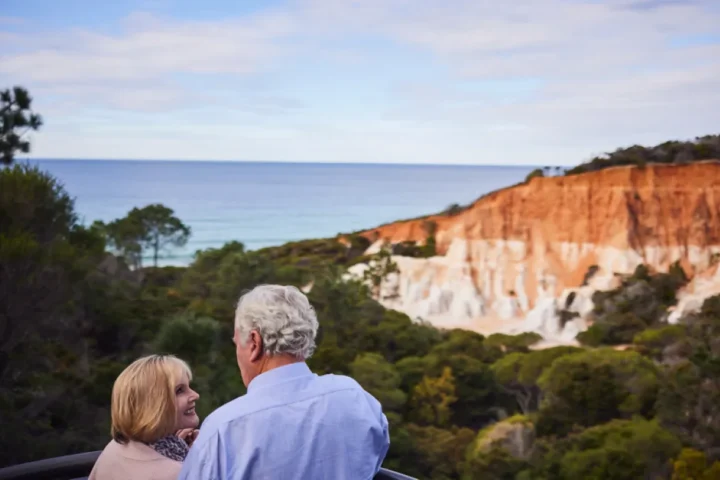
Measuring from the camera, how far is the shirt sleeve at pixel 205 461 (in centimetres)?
125

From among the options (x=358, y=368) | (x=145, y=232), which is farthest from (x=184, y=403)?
(x=145, y=232)

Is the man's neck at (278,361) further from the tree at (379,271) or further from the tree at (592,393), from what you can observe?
the tree at (379,271)

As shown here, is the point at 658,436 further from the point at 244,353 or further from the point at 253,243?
the point at 253,243

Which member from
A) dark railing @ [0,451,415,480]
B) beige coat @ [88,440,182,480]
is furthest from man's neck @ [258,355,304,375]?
dark railing @ [0,451,415,480]

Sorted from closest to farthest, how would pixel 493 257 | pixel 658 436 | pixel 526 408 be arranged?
pixel 658 436 → pixel 526 408 → pixel 493 257

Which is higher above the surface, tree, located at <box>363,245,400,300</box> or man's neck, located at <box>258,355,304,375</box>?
man's neck, located at <box>258,355,304,375</box>

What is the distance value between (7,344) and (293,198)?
67.9 meters

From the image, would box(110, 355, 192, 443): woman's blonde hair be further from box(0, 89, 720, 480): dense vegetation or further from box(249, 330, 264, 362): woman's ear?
box(0, 89, 720, 480): dense vegetation

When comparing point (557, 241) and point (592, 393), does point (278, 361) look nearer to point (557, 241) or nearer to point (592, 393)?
point (592, 393)

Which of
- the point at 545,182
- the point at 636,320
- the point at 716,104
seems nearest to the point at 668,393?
the point at 636,320

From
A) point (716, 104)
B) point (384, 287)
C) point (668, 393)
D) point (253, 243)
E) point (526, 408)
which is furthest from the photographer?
point (253, 243)

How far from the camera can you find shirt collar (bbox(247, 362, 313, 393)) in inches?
51.7

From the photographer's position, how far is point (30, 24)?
17.4 meters

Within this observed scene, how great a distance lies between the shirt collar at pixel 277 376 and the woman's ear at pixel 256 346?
4 cm
